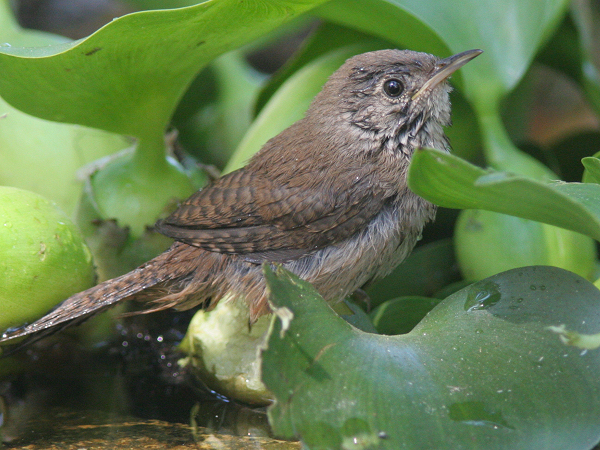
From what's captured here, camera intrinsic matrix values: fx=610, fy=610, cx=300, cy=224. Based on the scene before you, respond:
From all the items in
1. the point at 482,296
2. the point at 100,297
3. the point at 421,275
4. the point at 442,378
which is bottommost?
the point at 421,275

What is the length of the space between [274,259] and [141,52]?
30.9 inches

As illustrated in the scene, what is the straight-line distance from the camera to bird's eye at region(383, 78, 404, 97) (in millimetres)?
2041

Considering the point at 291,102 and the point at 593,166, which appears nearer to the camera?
the point at 593,166

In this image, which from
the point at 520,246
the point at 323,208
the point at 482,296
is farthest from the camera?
the point at 520,246

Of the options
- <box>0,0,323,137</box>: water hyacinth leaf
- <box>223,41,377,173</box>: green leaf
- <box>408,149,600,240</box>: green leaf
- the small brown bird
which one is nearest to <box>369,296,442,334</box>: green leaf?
the small brown bird

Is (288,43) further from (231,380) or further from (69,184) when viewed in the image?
(231,380)

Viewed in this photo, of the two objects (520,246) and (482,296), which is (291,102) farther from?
(482,296)

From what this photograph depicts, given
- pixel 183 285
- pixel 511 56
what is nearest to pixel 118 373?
pixel 183 285

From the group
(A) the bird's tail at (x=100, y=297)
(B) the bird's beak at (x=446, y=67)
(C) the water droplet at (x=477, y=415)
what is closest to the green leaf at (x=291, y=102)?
(A) the bird's tail at (x=100, y=297)

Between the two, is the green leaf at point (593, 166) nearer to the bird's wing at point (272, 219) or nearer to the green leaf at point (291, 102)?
the bird's wing at point (272, 219)

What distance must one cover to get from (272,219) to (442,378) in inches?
31.0

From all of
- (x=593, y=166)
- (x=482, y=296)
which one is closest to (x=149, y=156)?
(x=482, y=296)

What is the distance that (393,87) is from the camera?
2045mm

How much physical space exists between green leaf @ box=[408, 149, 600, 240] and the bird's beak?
643 millimetres
